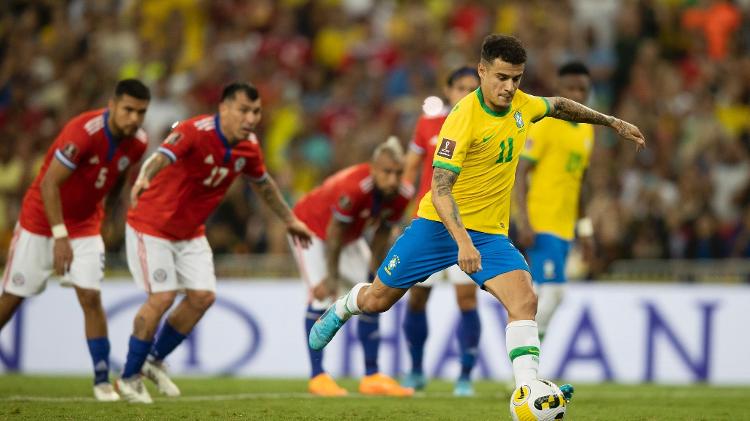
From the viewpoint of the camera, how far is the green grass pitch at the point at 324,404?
377 inches

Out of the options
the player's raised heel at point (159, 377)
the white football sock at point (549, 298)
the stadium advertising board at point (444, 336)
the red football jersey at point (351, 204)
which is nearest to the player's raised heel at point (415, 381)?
the white football sock at point (549, 298)

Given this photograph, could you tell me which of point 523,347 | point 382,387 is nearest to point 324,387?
point 382,387

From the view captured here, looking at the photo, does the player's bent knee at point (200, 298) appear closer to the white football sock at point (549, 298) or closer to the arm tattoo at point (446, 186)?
the white football sock at point (549, 298)

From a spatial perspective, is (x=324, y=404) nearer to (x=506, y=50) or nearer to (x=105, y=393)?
(x=105, y=393)

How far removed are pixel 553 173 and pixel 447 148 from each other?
3.51 metres

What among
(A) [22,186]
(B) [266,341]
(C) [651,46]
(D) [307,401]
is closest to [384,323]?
(B) [266,341]

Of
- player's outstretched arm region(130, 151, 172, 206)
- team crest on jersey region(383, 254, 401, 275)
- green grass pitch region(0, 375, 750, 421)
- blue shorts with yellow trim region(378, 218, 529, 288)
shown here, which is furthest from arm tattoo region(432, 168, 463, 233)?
player's outstretched arm region(130, 151, 172, 206)

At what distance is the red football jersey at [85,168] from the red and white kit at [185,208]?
1.06 ft

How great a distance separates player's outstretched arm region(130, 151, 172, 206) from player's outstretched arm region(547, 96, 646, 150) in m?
3.21

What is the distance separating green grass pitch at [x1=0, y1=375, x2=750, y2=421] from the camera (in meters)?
9.58

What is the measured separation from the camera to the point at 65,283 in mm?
10867

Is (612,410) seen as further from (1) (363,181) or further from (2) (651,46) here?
(2) (651,46)

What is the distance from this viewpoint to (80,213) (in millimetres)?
10977

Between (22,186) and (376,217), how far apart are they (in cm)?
693
